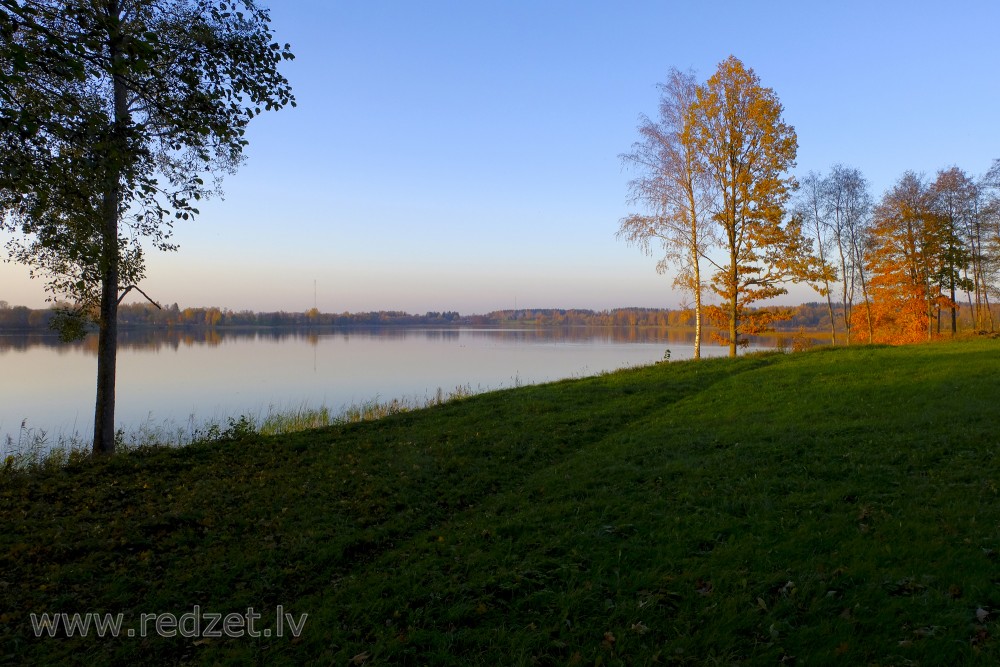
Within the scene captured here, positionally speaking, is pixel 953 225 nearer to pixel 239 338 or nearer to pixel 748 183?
pixel 748 183

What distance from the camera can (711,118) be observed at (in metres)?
21.9

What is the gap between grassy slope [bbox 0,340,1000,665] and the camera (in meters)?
3.97

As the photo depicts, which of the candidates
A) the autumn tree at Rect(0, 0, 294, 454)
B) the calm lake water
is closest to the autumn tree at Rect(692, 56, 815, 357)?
the calm lake water

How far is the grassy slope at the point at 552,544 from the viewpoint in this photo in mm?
3975

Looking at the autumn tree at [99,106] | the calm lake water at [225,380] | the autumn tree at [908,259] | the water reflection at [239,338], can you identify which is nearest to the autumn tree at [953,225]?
the autumn tree at [908,259]

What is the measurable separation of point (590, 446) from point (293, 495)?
5.33 meters

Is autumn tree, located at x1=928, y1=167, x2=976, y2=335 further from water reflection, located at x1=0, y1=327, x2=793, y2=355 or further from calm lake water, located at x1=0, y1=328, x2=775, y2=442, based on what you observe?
calm lake water, located at x1=0, y1=328, x2=775, y2=442

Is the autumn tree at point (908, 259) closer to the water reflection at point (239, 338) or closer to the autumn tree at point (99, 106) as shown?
the water reflection at point (239, 338)

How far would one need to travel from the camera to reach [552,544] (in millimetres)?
5527

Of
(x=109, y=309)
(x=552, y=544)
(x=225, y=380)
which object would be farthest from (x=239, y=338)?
(x=552, y=544)

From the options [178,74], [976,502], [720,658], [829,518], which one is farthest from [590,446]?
[178,74]

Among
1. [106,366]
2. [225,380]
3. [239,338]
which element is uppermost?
[106,366]

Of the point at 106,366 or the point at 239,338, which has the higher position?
the point at 106,366

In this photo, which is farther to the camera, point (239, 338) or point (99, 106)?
point (239, 338)
